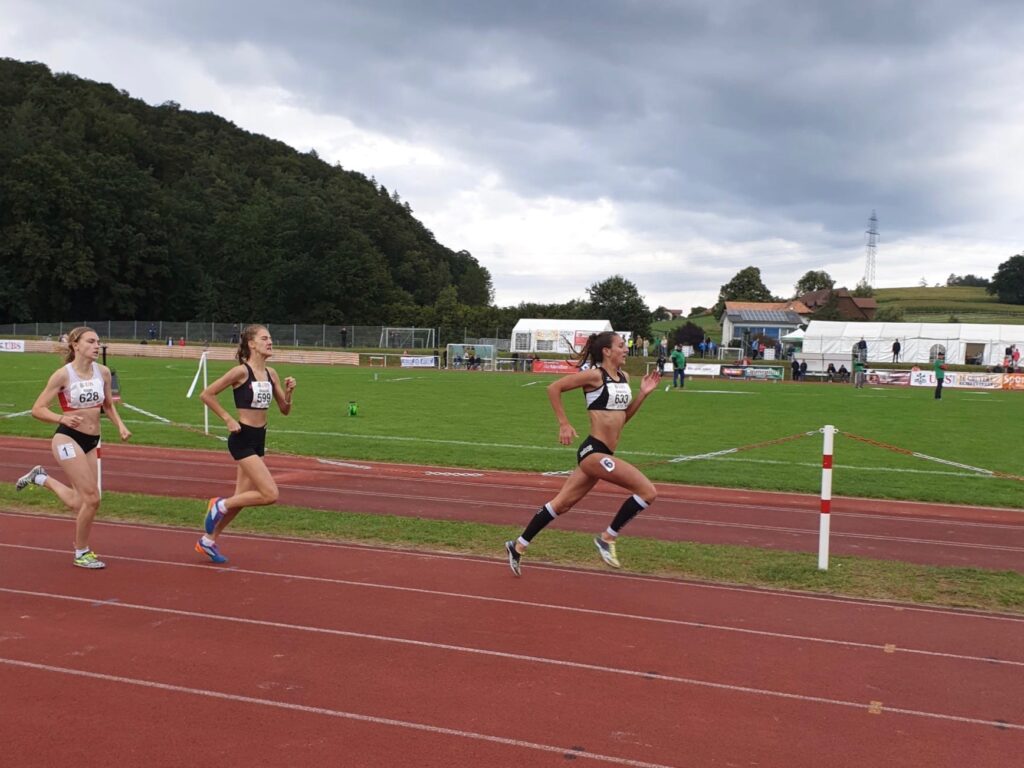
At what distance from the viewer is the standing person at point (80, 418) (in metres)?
6.98

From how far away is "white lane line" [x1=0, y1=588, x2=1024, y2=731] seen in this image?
15.6 feet

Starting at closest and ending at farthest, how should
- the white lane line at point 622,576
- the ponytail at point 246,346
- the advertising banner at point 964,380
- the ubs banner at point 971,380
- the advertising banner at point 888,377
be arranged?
the white lane line at point 622,576 < the ponytail at point 246,346 < the ubs banner at point 971,380 < the advertising banner at point 964,380 < the advertising banner at point 888,377

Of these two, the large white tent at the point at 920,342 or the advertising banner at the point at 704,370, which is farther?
the large white tent at the point at 920,342

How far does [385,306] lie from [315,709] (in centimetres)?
8894

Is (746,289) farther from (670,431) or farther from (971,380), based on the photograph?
(670,431)

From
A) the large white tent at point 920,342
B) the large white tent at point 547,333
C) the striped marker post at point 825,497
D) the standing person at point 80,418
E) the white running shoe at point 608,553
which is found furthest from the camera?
the large white tent at point 547,333

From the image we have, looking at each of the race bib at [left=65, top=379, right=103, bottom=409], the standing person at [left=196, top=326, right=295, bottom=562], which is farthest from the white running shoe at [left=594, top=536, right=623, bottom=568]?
the race bib at [left=65, top=379, right=103, bottom=409]

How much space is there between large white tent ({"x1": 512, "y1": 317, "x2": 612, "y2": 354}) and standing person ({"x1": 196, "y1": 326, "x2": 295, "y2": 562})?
2073 inches

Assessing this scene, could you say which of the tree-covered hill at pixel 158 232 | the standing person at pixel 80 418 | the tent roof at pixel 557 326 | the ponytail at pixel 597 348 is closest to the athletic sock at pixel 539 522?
the ponytail at pixel 597 348

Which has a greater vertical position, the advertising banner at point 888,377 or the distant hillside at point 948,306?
the distant hillside at point 948,306

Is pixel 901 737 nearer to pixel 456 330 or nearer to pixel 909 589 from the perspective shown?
pixel 909 589

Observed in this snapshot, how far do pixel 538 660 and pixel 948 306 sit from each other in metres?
132

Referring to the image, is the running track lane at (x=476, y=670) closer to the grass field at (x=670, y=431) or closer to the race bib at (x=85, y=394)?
the race bib at (x=85, y=394)

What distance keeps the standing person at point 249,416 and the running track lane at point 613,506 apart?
8.80 feet
